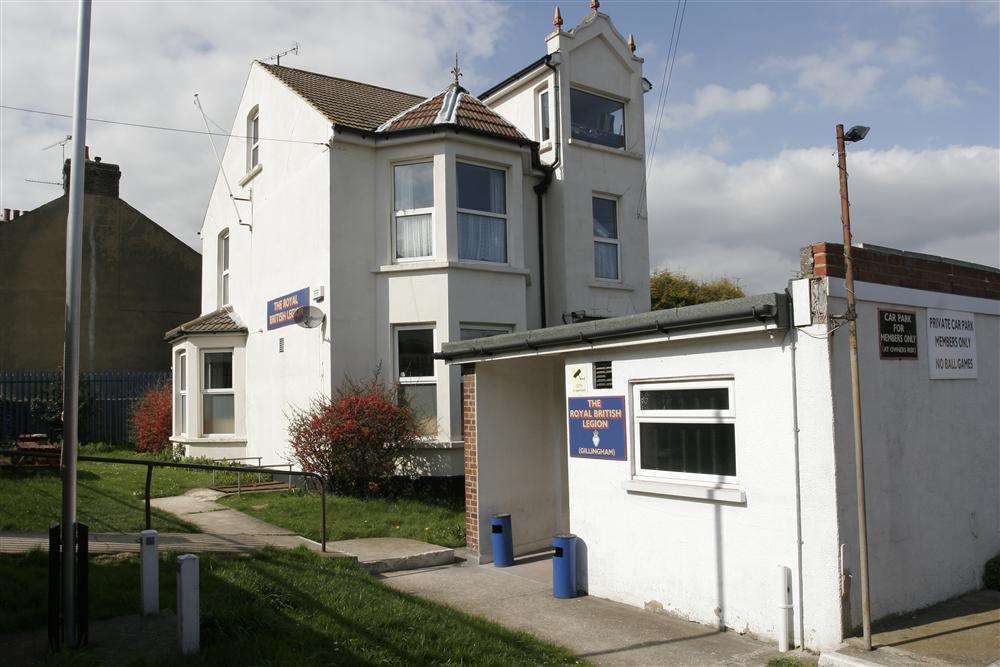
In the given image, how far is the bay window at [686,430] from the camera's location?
24.0 feet

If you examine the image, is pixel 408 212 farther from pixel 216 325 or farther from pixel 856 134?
pixel 856 134

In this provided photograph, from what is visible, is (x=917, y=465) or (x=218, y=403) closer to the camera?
(x=917, y=465)

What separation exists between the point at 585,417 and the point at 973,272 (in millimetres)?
4308

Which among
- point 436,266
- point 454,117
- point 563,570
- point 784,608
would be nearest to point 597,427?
point 563,570

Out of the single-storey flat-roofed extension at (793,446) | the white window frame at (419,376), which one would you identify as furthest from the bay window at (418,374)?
the single-storey flat-roofed extension at (793,446)

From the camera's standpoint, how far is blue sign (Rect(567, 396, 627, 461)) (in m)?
8.30

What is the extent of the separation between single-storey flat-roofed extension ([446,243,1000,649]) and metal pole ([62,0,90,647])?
490 cm

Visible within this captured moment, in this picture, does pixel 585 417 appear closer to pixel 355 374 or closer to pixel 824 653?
pixel 824 653

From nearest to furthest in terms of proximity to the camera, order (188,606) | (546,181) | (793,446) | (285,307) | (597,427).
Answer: (188,606) → (793,446) → (597,427) → (285,307) → (546,181)

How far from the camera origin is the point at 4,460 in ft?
44.1

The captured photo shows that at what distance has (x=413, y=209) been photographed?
1395 centimetres

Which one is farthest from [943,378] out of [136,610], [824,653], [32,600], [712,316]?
[32,600]

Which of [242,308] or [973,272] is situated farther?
[242,308]

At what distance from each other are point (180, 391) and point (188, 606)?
1404 centimetres
